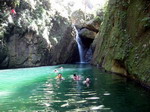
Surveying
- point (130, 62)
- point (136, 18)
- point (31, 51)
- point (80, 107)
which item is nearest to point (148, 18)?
point (136, 18)

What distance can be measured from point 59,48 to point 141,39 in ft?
77.2

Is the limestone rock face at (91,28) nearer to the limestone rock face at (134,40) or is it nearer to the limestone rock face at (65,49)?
the limestone rock face at (65,49)

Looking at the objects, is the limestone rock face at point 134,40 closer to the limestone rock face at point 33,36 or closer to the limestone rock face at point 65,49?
the limestone rock face at point 33,36

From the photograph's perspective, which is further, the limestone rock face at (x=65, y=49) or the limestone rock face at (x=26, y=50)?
the limestone rock face at (x=65, y=49)

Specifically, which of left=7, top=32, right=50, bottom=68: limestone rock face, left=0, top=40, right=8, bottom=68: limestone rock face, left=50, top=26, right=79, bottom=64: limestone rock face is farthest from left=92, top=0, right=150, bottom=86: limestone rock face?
left=50, top=26, right=79, bottom=64: limestone rock face

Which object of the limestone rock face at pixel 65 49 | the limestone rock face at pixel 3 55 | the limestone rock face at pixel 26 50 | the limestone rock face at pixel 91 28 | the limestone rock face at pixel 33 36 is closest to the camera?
the limestone rock face at pixel 3 55

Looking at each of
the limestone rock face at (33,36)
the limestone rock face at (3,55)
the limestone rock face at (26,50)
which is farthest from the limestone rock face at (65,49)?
the limestone rock face at (3,55)

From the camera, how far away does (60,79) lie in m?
15.8

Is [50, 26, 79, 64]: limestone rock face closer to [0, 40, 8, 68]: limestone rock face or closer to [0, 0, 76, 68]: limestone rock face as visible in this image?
[0, 0, 76, 68]: limestone rock face

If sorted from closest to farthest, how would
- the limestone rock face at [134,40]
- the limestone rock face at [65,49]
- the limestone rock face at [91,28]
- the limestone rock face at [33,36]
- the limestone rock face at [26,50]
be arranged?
the limestone rock face at [134,40] < the limestone rock face at [33,36] < the limestone rock face at [26,50] < the limestone rock face at [65,49] < the limestone rock face at [91,28]

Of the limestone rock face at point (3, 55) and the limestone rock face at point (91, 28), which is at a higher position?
the limestone rock face at point (91, 28)

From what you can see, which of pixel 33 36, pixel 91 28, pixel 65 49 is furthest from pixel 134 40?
pixel 91 28

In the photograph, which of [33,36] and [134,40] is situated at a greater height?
[33,36]

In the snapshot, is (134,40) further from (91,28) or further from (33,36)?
(91,28)
